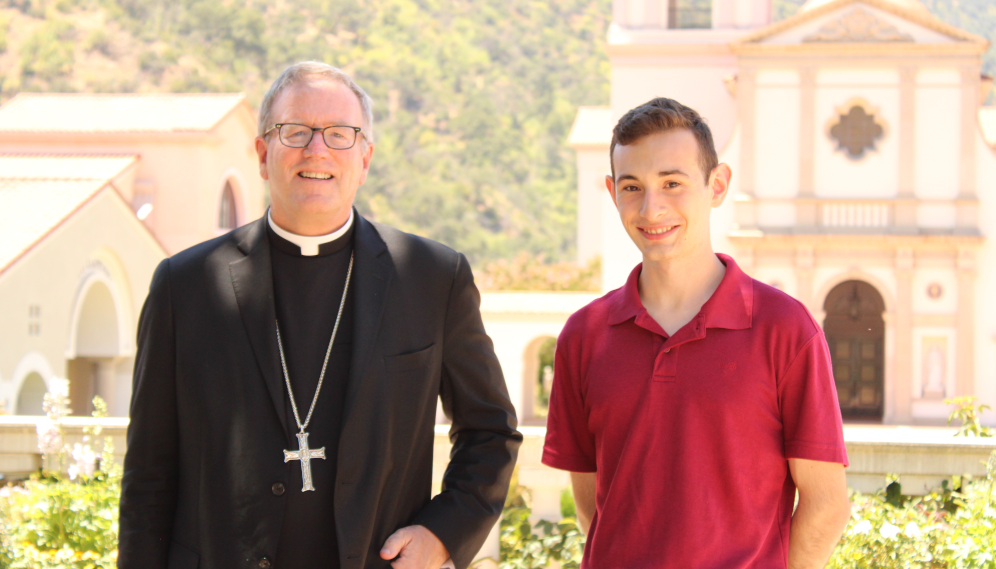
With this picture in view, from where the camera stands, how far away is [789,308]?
226cm

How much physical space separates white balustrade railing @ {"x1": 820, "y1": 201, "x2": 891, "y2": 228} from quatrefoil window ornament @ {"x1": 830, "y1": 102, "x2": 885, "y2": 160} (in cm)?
108

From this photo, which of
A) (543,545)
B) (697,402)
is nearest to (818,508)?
(697,402)

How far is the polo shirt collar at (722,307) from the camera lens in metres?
2.26

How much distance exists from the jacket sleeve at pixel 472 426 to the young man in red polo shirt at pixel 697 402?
0.33m

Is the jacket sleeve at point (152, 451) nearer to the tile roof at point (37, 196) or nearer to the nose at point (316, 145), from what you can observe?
the nose at point (316, 145)

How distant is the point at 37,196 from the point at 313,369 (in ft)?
57.2

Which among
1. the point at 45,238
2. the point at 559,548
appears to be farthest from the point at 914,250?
the point at 559,548

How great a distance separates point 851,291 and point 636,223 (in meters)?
21.0

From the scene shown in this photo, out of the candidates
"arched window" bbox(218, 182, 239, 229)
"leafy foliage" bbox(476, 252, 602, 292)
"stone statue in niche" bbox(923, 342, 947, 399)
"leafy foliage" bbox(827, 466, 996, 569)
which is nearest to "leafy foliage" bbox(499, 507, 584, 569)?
"leafy foliage" bbox(827, 466, 996, 569)

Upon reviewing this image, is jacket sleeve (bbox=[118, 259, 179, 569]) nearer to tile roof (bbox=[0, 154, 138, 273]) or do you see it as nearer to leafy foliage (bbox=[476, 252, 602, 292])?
tile roof (bbox=[0, 154, 138, 273])

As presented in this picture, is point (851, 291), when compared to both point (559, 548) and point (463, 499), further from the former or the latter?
point (463, 499)

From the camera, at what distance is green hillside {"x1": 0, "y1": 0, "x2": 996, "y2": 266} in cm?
5922

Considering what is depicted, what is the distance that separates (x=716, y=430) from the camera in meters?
2.22

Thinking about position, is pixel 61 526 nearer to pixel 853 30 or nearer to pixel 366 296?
pixel 366 296
